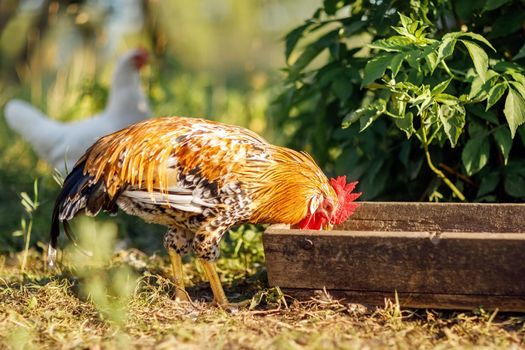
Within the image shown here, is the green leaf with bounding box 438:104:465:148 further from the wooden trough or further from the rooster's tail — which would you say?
the rooster's tail

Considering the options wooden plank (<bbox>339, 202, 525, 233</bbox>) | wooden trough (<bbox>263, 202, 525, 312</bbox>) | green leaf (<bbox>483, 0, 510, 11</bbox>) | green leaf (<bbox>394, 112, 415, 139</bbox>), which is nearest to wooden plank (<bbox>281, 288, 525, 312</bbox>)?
wooden trough (<bbox>263, 202, 525, 312</bbox>)

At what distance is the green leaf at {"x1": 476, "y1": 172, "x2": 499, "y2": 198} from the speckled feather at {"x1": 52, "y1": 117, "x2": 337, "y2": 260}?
914mm

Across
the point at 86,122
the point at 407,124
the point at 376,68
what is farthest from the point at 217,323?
the point at 86,122

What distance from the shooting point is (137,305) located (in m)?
3.44

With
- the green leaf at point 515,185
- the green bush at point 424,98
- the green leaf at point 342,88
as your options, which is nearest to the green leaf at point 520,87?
the green bush at point 424,98

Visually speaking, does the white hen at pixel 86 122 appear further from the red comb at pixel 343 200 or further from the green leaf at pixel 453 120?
the green leaf at pixel 453 120

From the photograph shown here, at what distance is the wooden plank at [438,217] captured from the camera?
3705 millimetres

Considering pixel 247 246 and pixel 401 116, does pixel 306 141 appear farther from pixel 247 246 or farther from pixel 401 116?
pixel 401 116

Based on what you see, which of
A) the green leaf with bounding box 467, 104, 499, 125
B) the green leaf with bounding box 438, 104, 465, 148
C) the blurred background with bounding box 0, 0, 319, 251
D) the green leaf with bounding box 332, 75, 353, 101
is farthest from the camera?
the blurred background with bounding box 0, 0, 319, 251

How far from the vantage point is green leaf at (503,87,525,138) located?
3.48 meters

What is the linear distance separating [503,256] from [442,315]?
0.44 meters

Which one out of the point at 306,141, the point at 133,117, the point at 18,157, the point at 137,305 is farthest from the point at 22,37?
the point at 137,305

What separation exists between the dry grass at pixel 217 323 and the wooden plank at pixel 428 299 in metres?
0.03

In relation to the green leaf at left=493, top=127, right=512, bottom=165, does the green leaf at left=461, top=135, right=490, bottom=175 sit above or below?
below
